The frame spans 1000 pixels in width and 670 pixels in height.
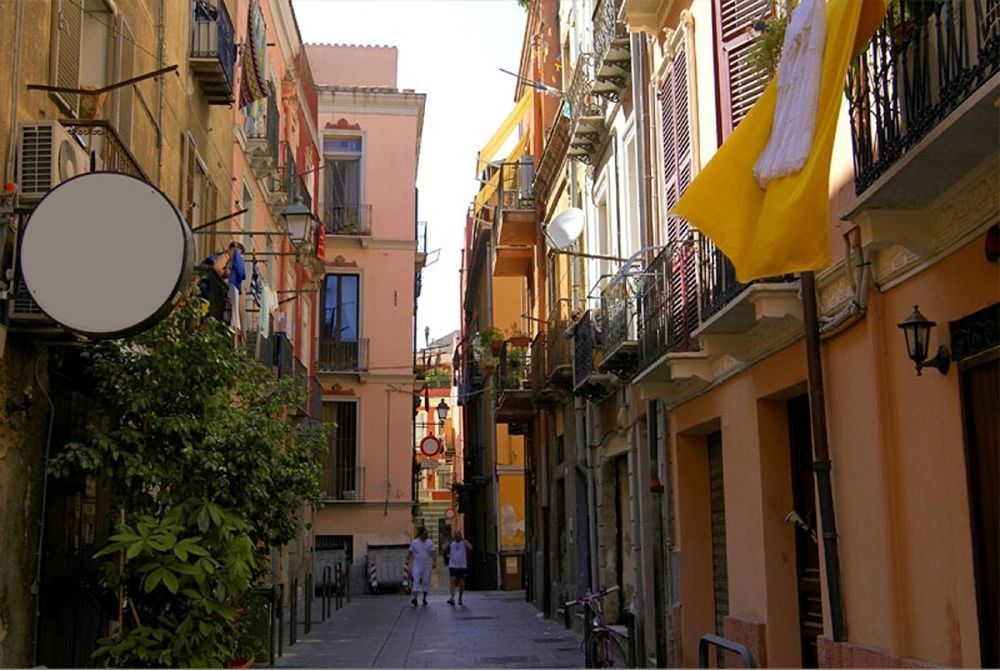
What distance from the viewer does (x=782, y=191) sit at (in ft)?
25.2

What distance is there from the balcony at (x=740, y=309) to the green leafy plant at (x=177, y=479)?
4.31 meters

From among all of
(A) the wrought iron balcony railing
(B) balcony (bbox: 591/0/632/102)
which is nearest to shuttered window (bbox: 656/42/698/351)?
(B) balcony (bbox: 591/0/632/102)

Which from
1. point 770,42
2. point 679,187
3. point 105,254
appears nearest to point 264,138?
point 679,187

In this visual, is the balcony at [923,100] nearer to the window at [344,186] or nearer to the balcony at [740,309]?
the balcony at [740,309]

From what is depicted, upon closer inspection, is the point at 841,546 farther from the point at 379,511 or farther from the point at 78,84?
the point at 379,511

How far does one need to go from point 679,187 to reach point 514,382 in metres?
12.6

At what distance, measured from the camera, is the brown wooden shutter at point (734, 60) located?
37.8ft

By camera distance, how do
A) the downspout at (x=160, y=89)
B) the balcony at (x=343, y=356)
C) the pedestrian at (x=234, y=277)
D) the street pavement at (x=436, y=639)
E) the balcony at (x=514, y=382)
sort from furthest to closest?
1. the balcony at (x=343, y=356)
2. the balcony at (x=514, y=382)
3. the street pavement at (x=436, y=639)
4. the pedestrian at (x=234, y=277)
5. the downspout at (x=160, y=89)

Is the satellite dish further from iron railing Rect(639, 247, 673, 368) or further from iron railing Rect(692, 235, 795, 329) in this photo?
iron railing Rect(692, 235, 795, 329)

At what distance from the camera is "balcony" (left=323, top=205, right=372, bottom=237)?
38312 millimetres

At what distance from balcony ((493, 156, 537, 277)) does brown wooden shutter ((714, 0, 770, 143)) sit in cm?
1452

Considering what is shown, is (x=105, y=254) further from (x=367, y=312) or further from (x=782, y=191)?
(x=367, y=312)

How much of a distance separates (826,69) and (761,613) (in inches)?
218

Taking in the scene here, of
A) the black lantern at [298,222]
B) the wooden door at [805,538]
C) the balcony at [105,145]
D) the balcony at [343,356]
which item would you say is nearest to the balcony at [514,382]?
the black lantern at [298,222]
